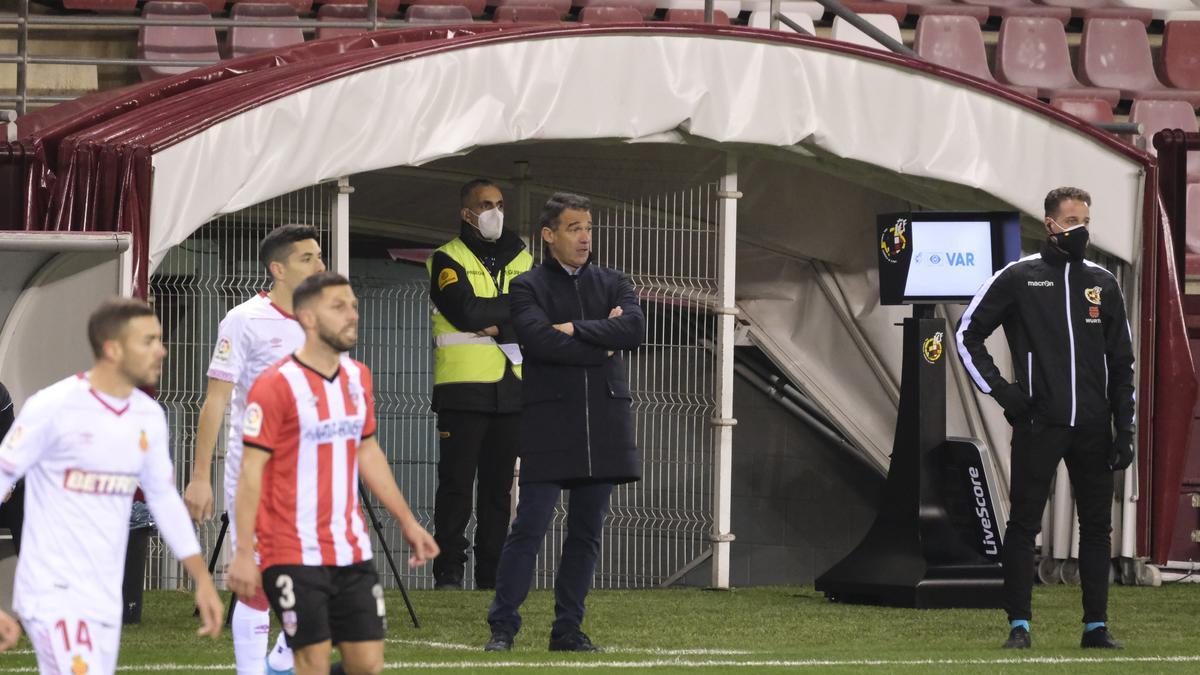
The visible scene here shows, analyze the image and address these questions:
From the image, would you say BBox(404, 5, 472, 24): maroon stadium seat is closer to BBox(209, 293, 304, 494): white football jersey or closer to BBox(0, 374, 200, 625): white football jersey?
BBox(209, 293, 304, 494): white football jersey

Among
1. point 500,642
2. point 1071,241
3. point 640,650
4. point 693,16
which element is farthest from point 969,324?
point 693,16

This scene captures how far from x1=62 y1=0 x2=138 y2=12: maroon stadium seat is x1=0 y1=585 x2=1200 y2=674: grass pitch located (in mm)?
4513

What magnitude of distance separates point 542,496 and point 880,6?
25.9ft

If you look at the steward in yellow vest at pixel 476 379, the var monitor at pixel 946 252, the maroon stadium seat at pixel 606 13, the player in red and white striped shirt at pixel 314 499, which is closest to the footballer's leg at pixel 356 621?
the player in red and white striped shirt at pixel 314 499

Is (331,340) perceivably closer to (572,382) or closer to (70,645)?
(70,645)

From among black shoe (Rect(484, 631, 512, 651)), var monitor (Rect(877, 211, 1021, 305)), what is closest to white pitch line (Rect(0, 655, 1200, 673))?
black shoe (Rect(484, 631, 512, 651))

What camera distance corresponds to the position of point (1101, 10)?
564 inches

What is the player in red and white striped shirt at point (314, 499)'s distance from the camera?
4.63 meters

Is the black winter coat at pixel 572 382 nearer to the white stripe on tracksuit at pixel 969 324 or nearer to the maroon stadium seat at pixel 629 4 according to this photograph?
the white stripe on tracksuit at pixel 969 324

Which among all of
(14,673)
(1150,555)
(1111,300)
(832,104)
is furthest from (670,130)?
(14,673)

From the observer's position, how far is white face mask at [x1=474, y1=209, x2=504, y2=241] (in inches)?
331

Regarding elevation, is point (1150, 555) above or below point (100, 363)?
below

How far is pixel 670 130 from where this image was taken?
8695 millimetres

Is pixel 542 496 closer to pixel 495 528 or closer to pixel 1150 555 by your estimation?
pixel 495 528
